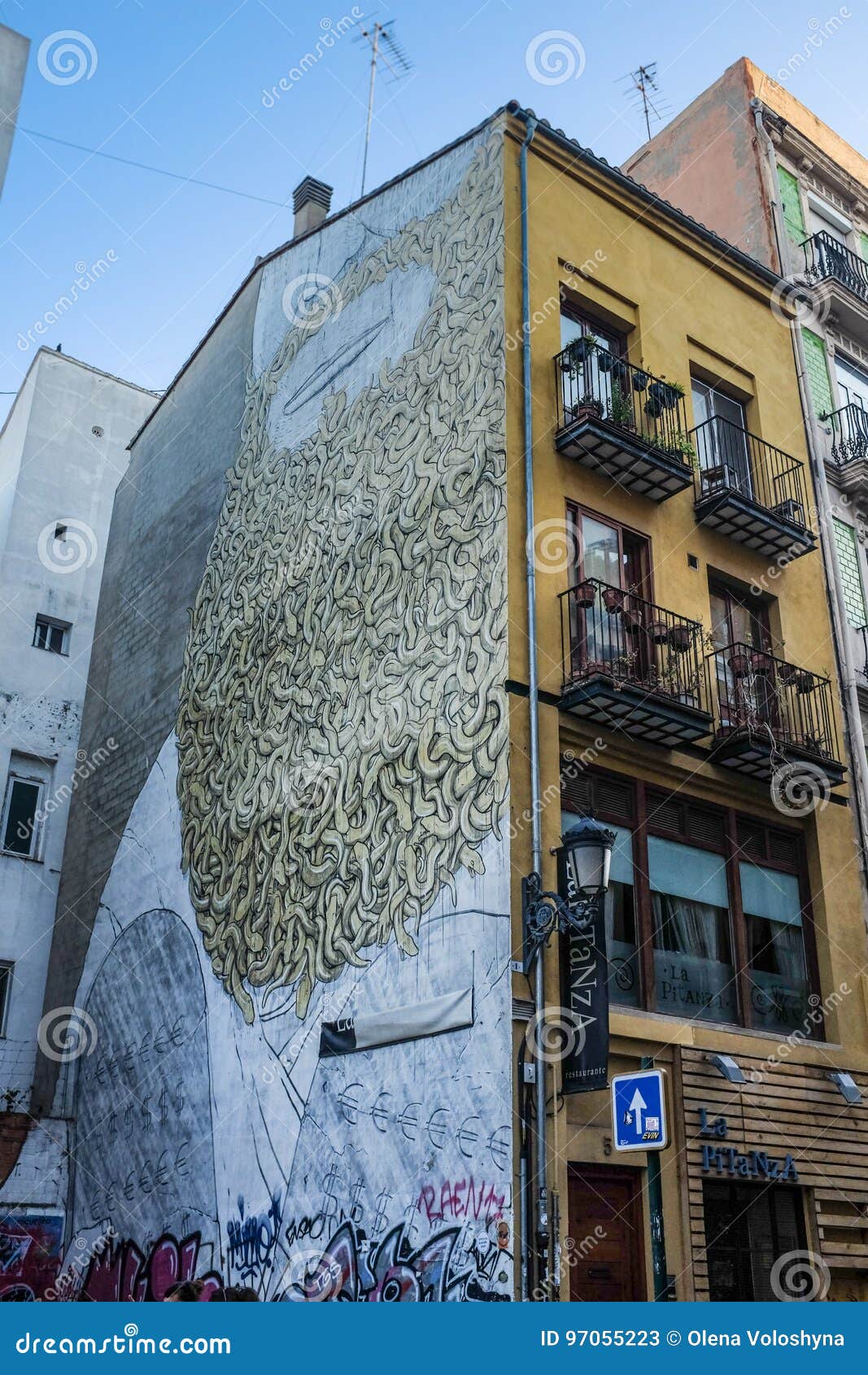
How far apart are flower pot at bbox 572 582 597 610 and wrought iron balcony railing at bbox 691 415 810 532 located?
11.7ft

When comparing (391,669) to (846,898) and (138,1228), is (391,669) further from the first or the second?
(138,1228)

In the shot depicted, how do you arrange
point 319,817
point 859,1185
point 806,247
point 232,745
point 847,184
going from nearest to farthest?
1. point 859,1185
2. point 319,817
3. point 232,745
4. point 806,247
5. point 847,184

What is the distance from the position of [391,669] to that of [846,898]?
7034mm

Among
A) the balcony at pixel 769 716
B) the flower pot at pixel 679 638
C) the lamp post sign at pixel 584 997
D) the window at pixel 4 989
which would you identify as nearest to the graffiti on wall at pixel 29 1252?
the window at pixel 4 989

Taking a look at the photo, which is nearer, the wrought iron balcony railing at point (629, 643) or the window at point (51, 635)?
the wrought iron balcony railing at point (629, 643)

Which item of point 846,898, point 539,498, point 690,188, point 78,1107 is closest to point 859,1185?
point 846,898

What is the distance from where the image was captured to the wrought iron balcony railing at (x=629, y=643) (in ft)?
48.0

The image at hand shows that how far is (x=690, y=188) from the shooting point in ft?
80.1

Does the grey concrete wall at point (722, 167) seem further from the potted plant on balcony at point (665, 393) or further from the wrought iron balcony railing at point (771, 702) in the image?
the wrought iron balcony railing at point (771, 702)

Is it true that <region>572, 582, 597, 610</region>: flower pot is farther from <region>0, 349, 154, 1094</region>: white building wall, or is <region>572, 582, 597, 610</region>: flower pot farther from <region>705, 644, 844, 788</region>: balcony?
<region>0, 349, 154, 1094</region>: white building wall

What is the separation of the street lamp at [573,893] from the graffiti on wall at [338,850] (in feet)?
1.21

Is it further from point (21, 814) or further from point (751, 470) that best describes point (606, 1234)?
point (21, 814)

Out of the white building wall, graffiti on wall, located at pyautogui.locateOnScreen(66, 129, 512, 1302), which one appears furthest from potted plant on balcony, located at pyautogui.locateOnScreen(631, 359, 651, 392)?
the white building wall

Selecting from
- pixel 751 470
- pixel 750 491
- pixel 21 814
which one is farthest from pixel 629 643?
pixel 21 814
